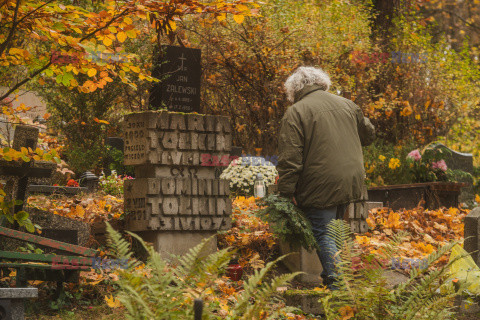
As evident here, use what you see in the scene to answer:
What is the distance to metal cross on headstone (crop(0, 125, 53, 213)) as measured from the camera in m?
5.02

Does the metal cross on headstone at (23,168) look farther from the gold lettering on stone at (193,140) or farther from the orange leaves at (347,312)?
the orange leaves at (347,312)

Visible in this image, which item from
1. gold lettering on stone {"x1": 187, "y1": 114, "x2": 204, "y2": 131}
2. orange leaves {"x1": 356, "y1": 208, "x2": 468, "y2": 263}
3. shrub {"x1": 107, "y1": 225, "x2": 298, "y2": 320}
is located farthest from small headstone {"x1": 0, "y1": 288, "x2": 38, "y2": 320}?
orange leaves {"x1": 356, "y1": 208, "x2": 468, "y2": 263}

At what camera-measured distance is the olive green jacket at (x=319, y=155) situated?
546 centimetres

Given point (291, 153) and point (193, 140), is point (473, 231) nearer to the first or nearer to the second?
point (291, 153)

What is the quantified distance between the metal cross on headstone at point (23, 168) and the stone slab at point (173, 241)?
1.49 meters

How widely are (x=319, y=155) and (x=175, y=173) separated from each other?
1.65 metres

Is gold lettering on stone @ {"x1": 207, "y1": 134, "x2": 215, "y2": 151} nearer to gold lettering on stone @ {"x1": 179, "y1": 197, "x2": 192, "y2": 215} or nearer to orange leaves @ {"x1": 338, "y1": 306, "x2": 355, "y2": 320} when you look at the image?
gold lettering on stone @ {"x1": 179, "y1": 197, "x2": 192, "y2": 215}

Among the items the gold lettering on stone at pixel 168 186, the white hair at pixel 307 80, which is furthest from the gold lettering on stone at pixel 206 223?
the white hair at pixel 307 80

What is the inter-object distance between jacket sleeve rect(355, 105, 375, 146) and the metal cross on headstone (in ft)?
8.84

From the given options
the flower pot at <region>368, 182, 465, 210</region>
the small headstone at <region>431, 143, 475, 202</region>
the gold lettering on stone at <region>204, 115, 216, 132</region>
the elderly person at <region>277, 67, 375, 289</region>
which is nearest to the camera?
the elderly person at <region>277, 67, 375, 289</region>

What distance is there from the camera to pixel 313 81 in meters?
5.81

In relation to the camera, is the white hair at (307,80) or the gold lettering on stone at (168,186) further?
the gold lettering on stone at (168,186)

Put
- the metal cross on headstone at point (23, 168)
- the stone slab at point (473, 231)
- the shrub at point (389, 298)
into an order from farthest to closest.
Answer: the stone slab at point (473, 231)
the metal cross on headstone at point (23, 168)
the shrub at point (389, 298)

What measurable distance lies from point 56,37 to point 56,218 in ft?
5.57
